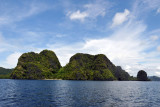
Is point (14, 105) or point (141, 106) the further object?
point (141, 106)

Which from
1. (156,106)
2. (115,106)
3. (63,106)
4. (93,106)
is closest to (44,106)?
(63,106)

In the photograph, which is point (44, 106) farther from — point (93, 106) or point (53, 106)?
point (93, 106)

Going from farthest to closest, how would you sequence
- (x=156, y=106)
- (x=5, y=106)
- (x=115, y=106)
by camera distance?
(x=156, y=106)
(x=115, y=106)
(x=5, y=106)

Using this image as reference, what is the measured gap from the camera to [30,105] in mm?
37875

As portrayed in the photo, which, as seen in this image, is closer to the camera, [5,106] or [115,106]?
[5,106]

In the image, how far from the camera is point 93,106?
124 feet

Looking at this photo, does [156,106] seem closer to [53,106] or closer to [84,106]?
[84,106]

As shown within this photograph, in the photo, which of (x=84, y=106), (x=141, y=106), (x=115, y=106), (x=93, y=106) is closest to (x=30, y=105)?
(x=84, y=106)

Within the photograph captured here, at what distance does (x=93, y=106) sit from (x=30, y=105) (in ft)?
59.0

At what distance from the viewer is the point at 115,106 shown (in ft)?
128

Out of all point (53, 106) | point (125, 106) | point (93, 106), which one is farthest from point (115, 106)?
point (53, 106)

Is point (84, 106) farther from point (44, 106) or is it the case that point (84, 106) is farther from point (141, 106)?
point (141, 106)

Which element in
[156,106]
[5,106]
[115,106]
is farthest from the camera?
[156,106]

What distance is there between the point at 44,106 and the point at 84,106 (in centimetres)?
1120
